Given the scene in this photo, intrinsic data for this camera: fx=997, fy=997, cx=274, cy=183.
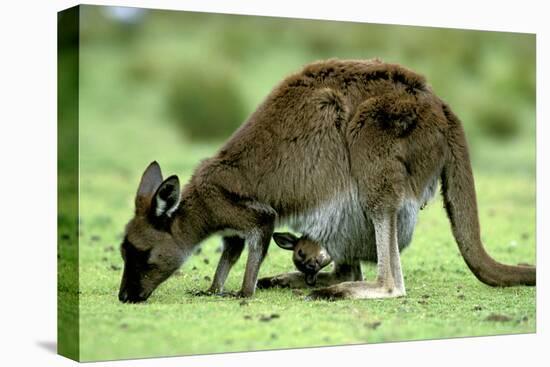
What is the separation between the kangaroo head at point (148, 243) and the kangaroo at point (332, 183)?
0.04 feet

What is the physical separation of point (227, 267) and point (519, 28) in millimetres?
4000

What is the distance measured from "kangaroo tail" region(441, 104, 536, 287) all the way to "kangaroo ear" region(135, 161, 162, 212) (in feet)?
9.26

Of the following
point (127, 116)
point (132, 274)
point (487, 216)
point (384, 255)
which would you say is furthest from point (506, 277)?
point (127, 116)

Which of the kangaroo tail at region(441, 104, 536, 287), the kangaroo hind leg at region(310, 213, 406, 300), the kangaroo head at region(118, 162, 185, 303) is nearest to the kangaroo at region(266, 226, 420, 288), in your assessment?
the kangaroo hind leg at region(310, 213, 406, 300)

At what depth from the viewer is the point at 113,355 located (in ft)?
25.5

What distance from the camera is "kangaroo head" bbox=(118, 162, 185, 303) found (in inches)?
348

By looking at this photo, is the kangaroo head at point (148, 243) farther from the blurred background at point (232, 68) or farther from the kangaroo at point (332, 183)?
the blurred background at point (232, 68)

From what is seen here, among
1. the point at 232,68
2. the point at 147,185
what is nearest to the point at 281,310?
the point at 147,185

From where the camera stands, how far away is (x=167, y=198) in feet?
29.0

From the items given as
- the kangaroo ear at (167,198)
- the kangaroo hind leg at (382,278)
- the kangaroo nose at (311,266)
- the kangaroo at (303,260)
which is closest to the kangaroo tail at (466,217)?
the kangaroo at (303,260)

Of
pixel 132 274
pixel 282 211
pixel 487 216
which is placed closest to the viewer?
pixel 132 274

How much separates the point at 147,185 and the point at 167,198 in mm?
272

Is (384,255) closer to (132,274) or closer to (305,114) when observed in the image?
(305,114)

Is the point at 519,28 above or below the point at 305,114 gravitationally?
above
